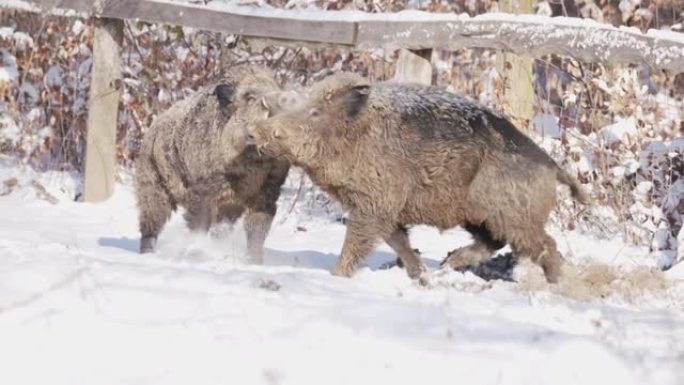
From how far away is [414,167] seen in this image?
7984 millimetres

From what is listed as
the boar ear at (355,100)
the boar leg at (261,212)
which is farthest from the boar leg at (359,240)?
the boar leg at (261,212)

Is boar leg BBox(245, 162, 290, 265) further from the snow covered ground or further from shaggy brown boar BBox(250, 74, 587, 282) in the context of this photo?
the snow covered ground

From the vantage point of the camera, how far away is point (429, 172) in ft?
26.2

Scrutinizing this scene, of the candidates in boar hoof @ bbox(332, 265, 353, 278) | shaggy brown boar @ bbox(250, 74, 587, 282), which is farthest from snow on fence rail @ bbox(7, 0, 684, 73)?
boar hoof @ bbox(332, 265, 353, 278)

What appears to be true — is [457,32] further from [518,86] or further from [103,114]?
[103,114]

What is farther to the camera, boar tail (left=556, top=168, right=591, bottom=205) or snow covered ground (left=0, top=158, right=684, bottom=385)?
boar tail (left=556, top=168, right=591, bottom=205)

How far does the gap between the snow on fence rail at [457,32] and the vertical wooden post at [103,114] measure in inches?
50.8

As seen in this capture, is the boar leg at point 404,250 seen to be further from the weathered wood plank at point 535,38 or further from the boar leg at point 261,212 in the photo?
the weathered wood plank at point 535,38

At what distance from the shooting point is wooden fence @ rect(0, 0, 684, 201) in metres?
9.12

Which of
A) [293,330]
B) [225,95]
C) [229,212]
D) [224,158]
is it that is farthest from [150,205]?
[293,330]

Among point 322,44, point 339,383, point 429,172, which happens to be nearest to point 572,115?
point 322,44

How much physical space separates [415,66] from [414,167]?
210 centimetres

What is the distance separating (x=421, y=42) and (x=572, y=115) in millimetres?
3470

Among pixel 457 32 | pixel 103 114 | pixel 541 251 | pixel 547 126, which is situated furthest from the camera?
pixel 103 114
